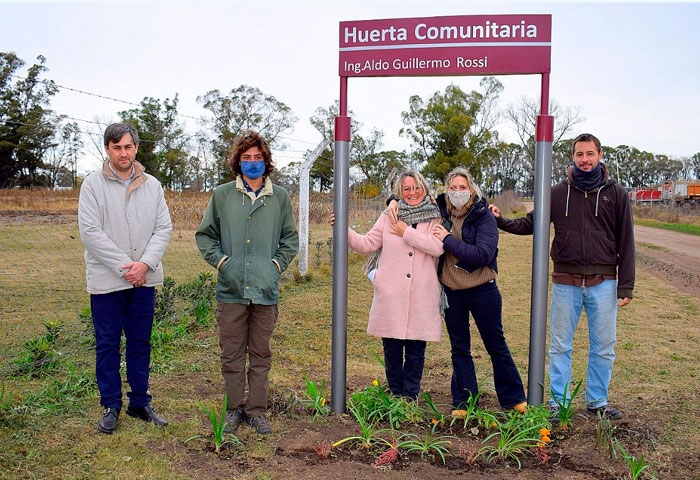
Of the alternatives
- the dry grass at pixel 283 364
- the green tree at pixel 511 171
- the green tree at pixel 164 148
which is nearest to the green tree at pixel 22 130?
the green tree at pixel 164 148

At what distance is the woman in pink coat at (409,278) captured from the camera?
14.2ft

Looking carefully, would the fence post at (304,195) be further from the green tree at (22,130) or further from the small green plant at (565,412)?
the green tree at (22,130)

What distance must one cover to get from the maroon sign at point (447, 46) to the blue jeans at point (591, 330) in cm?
148

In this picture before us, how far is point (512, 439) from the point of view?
3.84 metres

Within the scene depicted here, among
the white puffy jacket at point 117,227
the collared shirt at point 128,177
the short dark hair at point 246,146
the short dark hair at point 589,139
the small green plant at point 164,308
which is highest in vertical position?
the short dark hair at point 589,139

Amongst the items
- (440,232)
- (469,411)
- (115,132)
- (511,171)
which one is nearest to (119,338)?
(115,132)

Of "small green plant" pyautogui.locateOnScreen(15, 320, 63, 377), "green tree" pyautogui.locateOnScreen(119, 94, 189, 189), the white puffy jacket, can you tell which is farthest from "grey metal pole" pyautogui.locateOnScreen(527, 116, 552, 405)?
"green tree" pyautogui.locateOnScreen(119, 94, 189, 189)

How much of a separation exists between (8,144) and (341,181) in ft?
124

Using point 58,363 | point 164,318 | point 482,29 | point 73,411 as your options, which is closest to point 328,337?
point 164,318

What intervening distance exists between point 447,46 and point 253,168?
4.73ft

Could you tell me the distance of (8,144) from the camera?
3678 cm

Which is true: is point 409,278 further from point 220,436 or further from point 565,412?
point 220,436

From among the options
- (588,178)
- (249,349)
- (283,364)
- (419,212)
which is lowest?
(283,364)

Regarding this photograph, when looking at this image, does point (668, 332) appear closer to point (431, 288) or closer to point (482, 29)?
point (431, 288)
